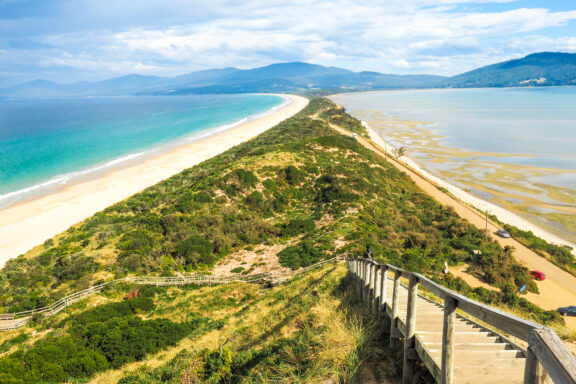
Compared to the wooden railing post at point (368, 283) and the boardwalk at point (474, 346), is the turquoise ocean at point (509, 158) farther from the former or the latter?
the boardwalk at point (474, 346)

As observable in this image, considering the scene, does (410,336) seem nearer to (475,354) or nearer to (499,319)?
(475,354)

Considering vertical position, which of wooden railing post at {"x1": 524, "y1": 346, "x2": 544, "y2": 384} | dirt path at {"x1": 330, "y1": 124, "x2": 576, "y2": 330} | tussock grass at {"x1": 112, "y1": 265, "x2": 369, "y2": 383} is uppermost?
wooden railing post at {"x1": 524, "y1": 346, "x2": 544, "y2": 384}

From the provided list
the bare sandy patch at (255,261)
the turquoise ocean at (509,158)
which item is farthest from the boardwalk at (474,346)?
the turquoise ocean at (509,158)

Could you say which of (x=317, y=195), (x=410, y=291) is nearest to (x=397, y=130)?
(x=317, y=195)

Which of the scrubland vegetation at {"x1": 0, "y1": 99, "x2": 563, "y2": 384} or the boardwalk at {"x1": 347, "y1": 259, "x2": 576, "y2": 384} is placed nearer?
the boardwalk at {"x1": 347, "y1": 259, "x2": 576, "y2": 384}

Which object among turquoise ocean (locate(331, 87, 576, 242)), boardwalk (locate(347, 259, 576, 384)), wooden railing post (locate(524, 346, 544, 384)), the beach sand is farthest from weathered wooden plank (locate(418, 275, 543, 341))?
turquoise ocean (locate(331, 87, 576, 242))

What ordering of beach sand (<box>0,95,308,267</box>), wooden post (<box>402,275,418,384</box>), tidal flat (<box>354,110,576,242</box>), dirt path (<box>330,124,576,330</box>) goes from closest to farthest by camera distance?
wooden post (<box>402,275,418,384</box>) < dirt path (<box>330,124,576,330</box>) < beach sand (<box>0,95,308,267</box>) < tidal flat (<box>354,110,576,242</box>)

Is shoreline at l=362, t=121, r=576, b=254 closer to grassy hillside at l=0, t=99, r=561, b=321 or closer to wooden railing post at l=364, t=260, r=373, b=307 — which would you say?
grassy hillside at l=0, t=99, r=561, b=321

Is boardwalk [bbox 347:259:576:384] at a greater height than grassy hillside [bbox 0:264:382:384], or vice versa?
boardwalk [bbox 347:259:576:384]
